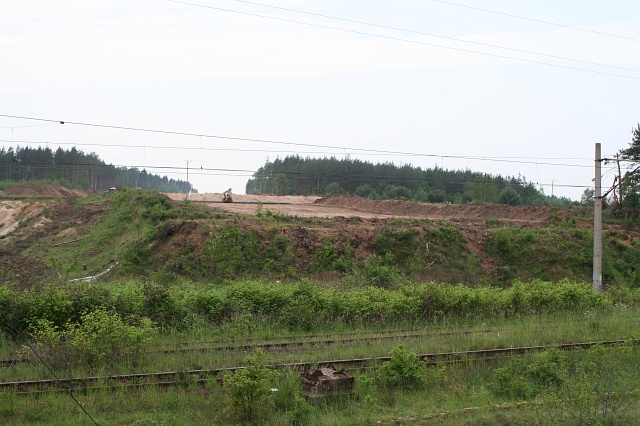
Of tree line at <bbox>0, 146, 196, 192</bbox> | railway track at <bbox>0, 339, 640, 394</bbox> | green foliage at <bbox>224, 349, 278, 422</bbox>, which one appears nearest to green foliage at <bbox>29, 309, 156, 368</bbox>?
railway track at <bbox>0, 339, 640, 394</bbox>

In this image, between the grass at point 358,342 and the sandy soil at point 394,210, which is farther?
the sandy soil at point 394,210

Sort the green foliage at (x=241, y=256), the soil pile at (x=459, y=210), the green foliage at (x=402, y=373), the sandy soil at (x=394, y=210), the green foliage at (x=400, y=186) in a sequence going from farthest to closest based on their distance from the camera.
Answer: the green foliage at (x=400, y=186), the soil pile at (x=459, y=210), the sandy soil at (x=394, y=210), the green foliage at (x=241, y=256), the green foliage at (x=402, y=373)

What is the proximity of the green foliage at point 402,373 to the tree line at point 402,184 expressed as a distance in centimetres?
5935

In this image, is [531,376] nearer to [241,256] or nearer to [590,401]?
[590,401]

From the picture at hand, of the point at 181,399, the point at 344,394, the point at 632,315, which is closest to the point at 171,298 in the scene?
the point at 181,399

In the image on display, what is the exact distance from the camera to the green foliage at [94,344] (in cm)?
1139

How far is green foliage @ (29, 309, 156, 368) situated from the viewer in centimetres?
1139

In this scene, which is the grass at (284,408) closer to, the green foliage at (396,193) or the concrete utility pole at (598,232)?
the concrete utility pole at (598,232)

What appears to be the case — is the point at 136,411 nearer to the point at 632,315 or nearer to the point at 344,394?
the point at 344,394

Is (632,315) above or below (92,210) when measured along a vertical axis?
below

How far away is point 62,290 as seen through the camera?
14.3 m

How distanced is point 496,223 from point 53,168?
95853 mm

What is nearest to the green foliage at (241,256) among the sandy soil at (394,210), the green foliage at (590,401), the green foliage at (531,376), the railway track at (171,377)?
the sandy soil at (394,210)

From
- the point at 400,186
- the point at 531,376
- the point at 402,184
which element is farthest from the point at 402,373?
the point at 402,184
